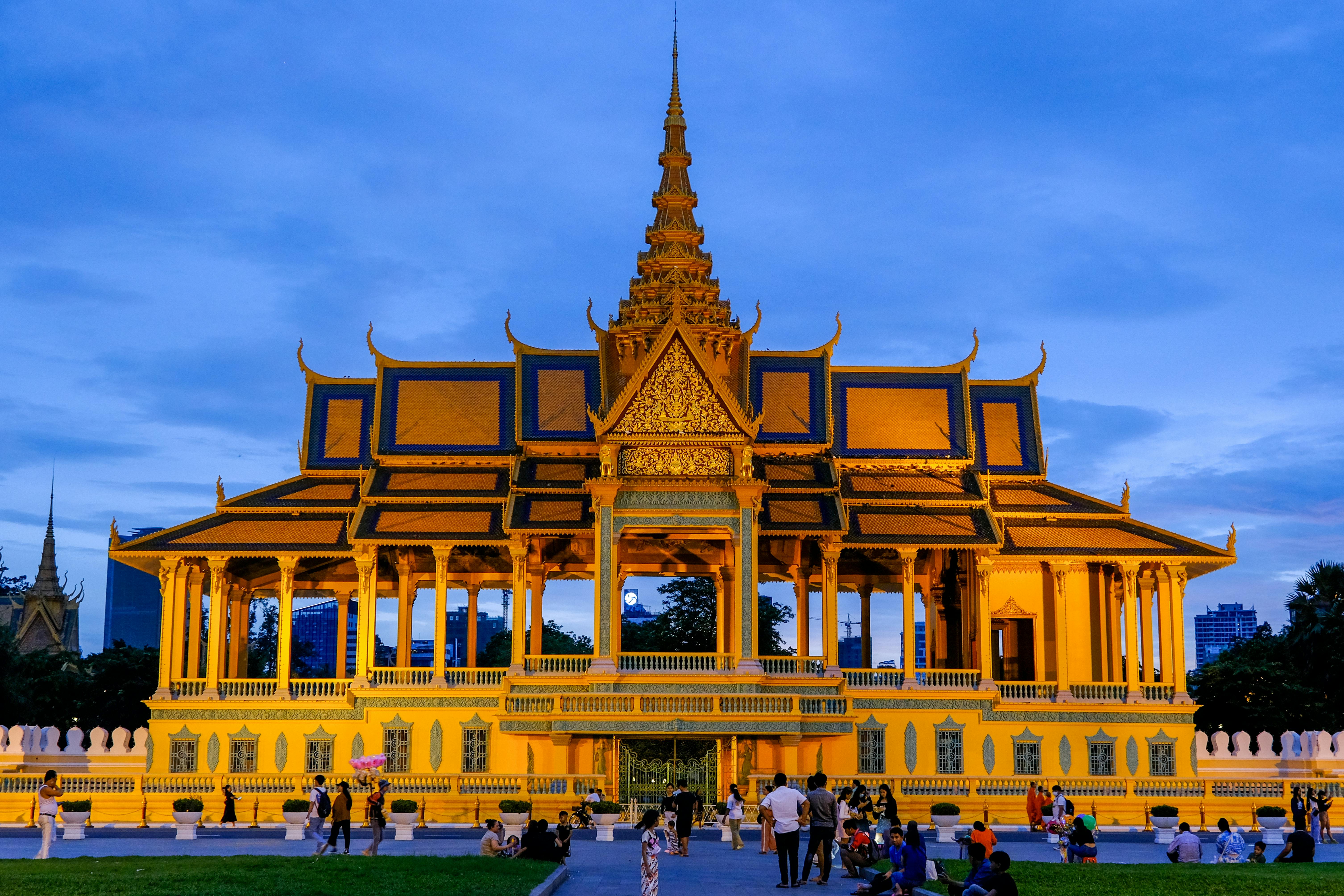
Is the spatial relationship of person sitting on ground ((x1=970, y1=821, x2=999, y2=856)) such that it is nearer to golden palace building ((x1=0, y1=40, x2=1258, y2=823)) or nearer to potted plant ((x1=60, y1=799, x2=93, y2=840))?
golden palace building ((x1=0, y1=40, x2=1258, y2=823))

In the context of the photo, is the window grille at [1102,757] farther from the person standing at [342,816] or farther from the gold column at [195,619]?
the gold column at [195,619]

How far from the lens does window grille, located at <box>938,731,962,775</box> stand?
158 ft

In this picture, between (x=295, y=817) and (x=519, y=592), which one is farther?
(x=519, y=592)

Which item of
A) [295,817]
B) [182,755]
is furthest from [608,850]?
[182,755]

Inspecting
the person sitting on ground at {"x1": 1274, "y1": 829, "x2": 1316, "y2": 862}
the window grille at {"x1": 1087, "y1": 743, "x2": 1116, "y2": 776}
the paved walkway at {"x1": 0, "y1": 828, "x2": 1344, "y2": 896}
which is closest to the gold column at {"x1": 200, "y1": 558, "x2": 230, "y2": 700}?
the paved walkway at {"x1": 0, "y1": 828, "x2": 1344, "y2": 896}

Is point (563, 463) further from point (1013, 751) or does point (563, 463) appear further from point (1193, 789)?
point (1193, 789)

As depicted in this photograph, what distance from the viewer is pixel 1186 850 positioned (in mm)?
29266

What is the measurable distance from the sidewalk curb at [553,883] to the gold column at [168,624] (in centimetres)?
2443

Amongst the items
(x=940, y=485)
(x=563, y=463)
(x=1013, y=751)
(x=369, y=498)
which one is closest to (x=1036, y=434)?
(x=940, y=485)

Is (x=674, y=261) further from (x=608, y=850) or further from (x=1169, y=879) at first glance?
(x=1169, y=879)

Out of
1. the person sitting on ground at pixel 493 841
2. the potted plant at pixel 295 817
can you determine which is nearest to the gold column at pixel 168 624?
the potted plant at pixel 295 817

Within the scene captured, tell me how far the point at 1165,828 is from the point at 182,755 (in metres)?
26.8

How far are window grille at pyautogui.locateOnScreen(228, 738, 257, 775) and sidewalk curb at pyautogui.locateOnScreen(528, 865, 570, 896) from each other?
23.0 meters

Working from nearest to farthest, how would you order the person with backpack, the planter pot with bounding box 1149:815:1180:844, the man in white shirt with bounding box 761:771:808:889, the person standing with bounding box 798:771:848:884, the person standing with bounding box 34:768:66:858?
the man in white shirt with bounding box 761:771:808:889, the person standing with bounding box 798:771:848:884, the person standing with bounding box 34:768:66:858, the person with backpack, the planter pot with bounding box 1149:815:1180:844
